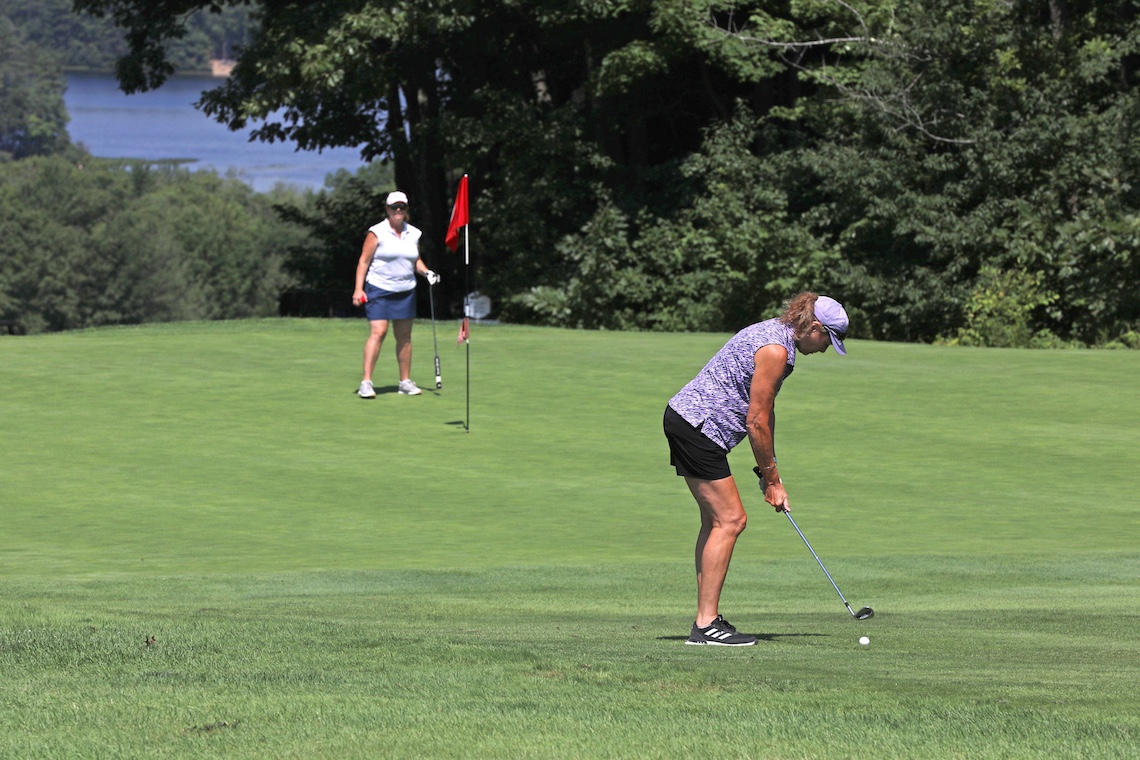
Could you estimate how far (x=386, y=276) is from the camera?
16016mm

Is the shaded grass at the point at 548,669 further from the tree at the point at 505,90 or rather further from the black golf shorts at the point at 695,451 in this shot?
the tree at the point at 505,90

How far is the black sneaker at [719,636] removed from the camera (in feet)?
23.2

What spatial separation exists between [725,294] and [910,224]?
497 centimetres

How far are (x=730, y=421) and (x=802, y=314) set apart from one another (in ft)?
2.03

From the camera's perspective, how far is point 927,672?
20.2ft

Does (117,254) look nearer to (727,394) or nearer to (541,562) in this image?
(541,562)

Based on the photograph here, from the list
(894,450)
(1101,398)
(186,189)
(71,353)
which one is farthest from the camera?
(186,189)

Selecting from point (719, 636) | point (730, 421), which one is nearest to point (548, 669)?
point (719, 636)

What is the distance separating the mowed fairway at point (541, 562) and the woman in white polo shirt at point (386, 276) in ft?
2.39

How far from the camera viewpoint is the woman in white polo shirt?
15.9 meters

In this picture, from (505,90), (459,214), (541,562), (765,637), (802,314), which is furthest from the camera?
(505,90)

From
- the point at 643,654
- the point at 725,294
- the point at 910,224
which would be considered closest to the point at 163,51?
the point at 725,294

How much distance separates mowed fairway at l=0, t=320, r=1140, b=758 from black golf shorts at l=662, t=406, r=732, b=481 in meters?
0.81

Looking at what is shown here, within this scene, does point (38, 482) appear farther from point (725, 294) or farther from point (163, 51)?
point (163, 51)
